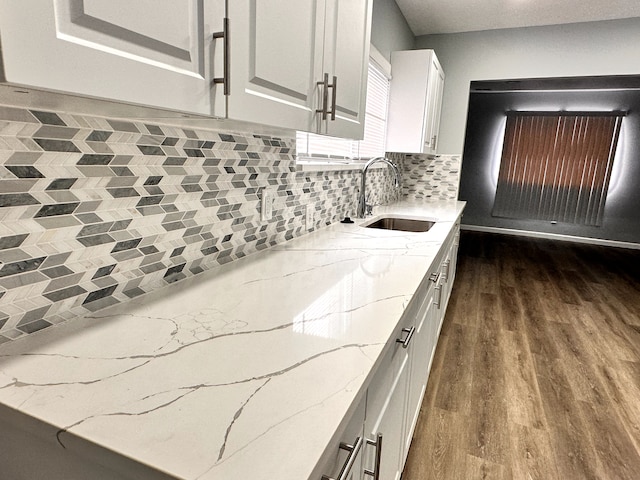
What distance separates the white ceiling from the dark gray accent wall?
350cm

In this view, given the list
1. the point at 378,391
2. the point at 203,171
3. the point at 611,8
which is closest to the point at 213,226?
the point at 203,171

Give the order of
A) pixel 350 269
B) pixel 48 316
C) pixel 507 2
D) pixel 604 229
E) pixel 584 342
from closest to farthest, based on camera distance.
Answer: pixel 48 316
pixel 350 269
pixel 584 342
pixel 507 2
pixel 604 229

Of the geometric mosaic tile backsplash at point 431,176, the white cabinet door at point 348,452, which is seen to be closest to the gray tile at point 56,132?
the white cabinet door at point 348,452

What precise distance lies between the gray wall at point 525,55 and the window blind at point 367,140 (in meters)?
1.25

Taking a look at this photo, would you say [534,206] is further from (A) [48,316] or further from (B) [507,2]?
(A) [48,316]

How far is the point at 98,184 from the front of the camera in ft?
2.89

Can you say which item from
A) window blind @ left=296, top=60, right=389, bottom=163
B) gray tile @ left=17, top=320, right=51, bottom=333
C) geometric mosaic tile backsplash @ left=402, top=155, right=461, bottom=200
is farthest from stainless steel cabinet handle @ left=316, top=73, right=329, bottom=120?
geometric mosaic tile backsplash @ left=402, top=155, right=461, bottom=200

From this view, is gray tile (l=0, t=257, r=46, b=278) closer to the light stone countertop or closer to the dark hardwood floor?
the light stone countertop

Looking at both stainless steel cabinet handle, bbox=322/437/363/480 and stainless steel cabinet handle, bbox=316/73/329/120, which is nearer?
stainless steel cabinet handle, bbox=322/437/363/480

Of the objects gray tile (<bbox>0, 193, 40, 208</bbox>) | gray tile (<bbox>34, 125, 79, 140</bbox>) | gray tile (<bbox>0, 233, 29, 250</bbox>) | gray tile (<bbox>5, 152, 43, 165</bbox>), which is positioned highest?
gray tile (<bbox>34, 125, 79, 140</bbox>)

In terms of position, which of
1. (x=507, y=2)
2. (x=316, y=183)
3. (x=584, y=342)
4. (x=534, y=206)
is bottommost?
(x=584, y=342)

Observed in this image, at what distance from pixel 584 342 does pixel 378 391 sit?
9.06 feet

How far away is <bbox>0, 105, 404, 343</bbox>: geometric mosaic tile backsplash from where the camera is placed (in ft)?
2.45

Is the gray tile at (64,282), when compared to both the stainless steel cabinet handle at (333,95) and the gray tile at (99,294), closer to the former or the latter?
the gray tile at (99,294)
